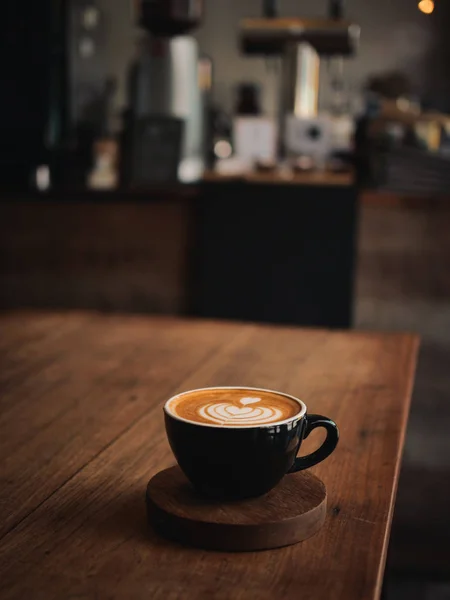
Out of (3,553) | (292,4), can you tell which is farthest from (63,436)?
(292,4)

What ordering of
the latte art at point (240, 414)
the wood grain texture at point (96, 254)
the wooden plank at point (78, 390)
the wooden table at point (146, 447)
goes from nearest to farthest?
1. the wooden table at point (146, 447)
2. the latte art at point (240, 414)
3. the wooden plank at point (78, 390)
4. the wood grain texture at point (96, 254)

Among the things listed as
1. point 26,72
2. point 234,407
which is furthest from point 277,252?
point 234,407

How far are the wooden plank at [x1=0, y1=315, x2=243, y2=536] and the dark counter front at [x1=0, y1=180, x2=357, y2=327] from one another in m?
1.08

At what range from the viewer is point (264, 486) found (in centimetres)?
69

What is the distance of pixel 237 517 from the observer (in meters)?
0.66

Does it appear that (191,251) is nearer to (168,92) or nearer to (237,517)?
(168,92)

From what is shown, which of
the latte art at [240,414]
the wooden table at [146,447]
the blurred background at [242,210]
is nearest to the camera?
the wooden table at [146,447]

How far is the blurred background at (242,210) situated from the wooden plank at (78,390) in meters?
1.08

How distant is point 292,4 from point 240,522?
4604mm

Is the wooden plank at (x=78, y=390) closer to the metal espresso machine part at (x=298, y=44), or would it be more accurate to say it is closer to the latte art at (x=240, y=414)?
the latte art at (x=240, y=414)

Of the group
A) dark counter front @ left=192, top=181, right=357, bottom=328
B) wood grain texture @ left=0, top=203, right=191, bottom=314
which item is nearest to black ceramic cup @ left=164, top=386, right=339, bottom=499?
dark counter front @ left=192, top=181, right=357, bottom=328

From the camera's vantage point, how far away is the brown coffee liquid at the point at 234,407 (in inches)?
27.9

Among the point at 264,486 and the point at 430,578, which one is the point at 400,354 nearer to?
the point at 264,486

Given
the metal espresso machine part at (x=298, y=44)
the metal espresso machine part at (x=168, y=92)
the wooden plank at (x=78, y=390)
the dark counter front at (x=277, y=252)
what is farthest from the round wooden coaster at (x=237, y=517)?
the metal espresso machine part at (x=298, y=44)
